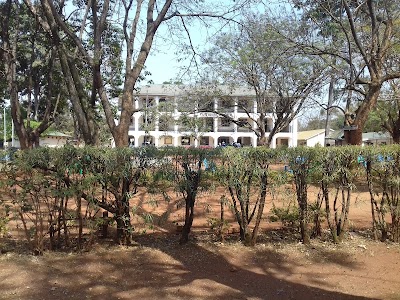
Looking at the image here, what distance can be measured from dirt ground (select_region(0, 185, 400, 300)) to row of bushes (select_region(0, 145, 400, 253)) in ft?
0.90

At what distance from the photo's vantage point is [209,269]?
4.93 m

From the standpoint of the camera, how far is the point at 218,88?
70.2ft

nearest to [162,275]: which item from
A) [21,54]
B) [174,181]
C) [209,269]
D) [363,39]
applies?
[209,269]

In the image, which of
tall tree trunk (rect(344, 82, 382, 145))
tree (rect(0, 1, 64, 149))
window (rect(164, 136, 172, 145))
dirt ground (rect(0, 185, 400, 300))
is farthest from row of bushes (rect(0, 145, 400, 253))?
window (rect(164, 136, 172, 145))

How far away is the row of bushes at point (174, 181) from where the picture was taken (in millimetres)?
5074

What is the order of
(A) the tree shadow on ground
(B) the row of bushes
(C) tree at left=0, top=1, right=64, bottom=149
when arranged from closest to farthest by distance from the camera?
1. (A) the tree shadow on ground
2. (B) the row of bushes
3. (C) tree at left=0, top=1, right=64, bottom=149

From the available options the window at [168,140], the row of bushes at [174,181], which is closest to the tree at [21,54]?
the row of bushes at [174,181]

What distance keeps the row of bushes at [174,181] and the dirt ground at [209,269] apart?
0.90 feet

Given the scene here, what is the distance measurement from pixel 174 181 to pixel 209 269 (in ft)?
4.17

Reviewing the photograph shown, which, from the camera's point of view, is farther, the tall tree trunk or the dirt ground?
the tall tree trunk

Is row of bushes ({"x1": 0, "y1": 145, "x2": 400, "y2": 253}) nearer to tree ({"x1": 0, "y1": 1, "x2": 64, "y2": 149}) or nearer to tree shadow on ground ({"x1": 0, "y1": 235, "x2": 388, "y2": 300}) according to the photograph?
tree shadow on ground ({"x1": 0, "y1": 235, "x2": 388, "y2": 300})

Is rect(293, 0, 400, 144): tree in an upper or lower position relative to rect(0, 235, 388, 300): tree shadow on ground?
upper

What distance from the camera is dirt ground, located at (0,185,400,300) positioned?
13.8 ft

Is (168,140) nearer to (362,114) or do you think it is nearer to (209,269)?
(362,114)
